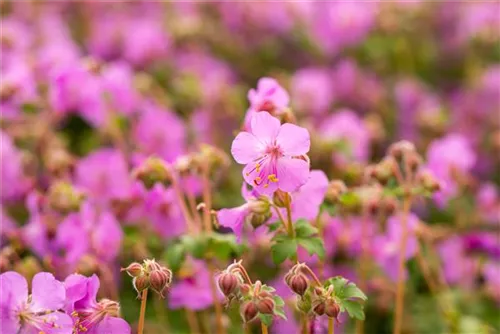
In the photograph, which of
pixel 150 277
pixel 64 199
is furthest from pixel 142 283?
pixel 64 199

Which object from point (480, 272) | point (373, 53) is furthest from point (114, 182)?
point (373, 53)

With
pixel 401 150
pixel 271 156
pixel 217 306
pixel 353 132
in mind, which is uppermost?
pixel 353 132

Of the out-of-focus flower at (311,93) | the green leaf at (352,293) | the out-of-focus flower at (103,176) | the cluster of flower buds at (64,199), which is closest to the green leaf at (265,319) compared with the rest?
the green leaf at (352,293)

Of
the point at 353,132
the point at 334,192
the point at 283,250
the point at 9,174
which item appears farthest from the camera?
the point at 353,132

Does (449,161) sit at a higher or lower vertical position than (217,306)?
higher

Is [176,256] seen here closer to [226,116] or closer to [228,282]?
[228,282]

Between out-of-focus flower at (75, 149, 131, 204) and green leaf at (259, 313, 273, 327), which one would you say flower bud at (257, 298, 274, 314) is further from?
out-of-focus flower at (75, 149, 131, 204)

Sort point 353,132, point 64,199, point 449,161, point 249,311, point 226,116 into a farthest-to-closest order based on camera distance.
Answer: point 226,116, point 353,132, point 449,161, point 64,199, point 249,311
